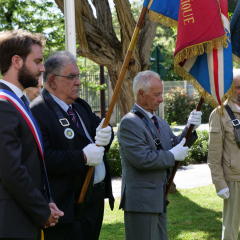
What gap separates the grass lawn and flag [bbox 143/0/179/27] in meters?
3.08

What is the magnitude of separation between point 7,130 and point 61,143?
0.89 m

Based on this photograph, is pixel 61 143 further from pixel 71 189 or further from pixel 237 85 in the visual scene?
pixel 237 85

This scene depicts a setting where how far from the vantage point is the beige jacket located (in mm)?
4168

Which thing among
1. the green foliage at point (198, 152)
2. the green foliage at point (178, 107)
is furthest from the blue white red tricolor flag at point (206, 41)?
the green foliage at point (178, 107)

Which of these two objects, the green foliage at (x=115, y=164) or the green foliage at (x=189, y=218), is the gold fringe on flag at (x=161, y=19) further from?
the green foliage at (x=115, y=164)

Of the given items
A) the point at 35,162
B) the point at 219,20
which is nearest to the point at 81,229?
the point at 35,162

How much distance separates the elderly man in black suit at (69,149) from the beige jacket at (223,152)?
139cm

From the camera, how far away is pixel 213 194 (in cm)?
762

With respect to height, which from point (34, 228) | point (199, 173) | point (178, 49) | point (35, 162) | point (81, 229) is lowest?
point (199, 173)

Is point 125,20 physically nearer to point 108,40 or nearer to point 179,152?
point 108,40

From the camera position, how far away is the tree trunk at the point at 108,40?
6.64 metres

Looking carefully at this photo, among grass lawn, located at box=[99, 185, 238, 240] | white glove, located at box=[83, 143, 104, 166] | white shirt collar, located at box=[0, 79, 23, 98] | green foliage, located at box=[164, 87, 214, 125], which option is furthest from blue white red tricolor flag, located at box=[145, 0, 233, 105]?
green foliage, located at box=[164, 87, 214, 125]

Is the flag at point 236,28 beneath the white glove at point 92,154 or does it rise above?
above

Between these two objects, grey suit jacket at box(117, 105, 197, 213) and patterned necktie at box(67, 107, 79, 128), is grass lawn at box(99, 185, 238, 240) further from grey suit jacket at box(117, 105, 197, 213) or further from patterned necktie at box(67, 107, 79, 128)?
patterned necktie at box(67, 107, 79, 128)
